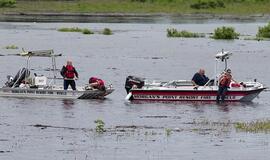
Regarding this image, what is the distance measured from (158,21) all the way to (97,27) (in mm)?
15787

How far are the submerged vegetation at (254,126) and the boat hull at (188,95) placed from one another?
6868mm

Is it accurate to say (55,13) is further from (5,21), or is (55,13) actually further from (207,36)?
(207,36)

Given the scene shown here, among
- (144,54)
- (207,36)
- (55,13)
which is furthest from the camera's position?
(55,13)

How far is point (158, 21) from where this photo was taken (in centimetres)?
12469

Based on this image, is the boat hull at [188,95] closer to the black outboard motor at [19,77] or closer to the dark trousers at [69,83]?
the dark trousers at [69,83]

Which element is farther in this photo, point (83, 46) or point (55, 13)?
point (55, 13)

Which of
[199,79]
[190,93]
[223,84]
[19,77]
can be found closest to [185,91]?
[190,93]

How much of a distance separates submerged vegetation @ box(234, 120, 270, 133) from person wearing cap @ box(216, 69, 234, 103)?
5.83 m

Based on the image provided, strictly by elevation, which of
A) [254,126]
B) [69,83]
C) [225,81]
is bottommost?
[254,126]

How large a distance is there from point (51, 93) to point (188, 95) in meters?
6.47

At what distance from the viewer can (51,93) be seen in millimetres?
47406

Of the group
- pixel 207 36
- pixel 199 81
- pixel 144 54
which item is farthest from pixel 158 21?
pixel 199 81

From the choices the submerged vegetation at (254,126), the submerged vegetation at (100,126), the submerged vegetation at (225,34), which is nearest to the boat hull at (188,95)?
the submerged vegetation at (254,126)

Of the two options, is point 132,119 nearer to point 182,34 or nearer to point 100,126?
point 100,126
